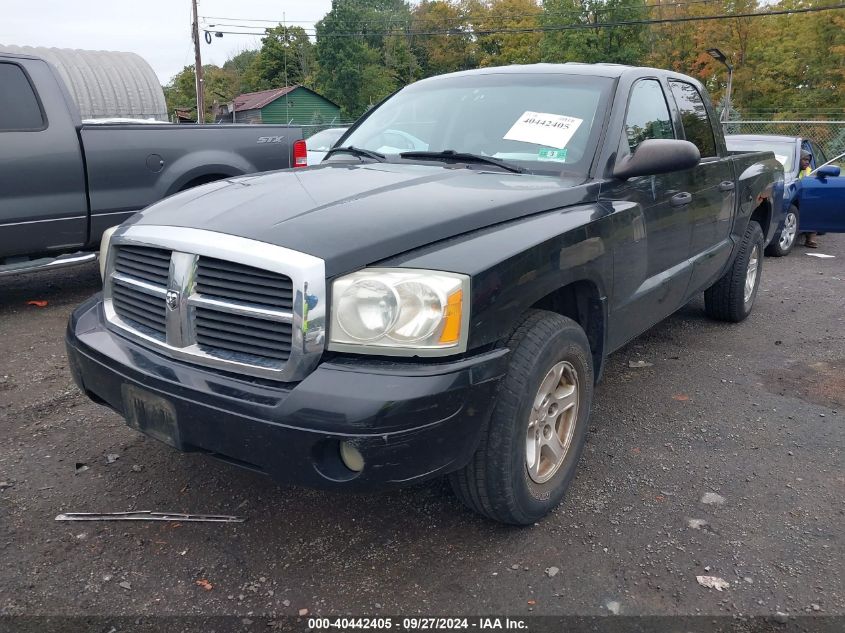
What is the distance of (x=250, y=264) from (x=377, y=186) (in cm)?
80

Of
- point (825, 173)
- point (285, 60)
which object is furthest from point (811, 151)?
point (285, 60)

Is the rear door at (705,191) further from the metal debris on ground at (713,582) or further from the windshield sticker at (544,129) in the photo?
the metal debris on ground at (713,582)

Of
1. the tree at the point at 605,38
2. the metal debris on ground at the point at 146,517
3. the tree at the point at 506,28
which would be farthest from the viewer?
the tree at the point at 506,28

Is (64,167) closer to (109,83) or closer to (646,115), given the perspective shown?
(646,115)

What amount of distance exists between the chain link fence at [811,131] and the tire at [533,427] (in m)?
18.6

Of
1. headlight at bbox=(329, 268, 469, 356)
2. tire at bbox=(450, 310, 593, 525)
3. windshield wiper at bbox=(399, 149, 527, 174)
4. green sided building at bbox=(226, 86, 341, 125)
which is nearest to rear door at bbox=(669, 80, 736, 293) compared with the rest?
windshield wiper at bbox=(399, 149, 527, 174)

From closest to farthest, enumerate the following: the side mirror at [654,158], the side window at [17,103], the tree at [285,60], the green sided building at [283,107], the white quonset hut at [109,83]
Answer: the side mirror at [654,158]
the side window at [17,103]
the white quonset hut at [109,83]
the green sided building at [283,107]
the tree at [285,60]

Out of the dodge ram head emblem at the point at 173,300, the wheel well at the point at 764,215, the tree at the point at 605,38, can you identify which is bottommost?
the wheel well at the point at 764,215

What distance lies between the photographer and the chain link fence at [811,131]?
1904cm

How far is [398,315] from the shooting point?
2.10 metres

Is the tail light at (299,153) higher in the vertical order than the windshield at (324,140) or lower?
higher

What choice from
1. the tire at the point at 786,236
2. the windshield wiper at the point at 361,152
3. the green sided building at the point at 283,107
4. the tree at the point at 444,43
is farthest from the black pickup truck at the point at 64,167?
the tree at the point at 444,43

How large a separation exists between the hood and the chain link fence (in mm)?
18484

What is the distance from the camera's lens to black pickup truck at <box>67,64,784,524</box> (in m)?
2.09
